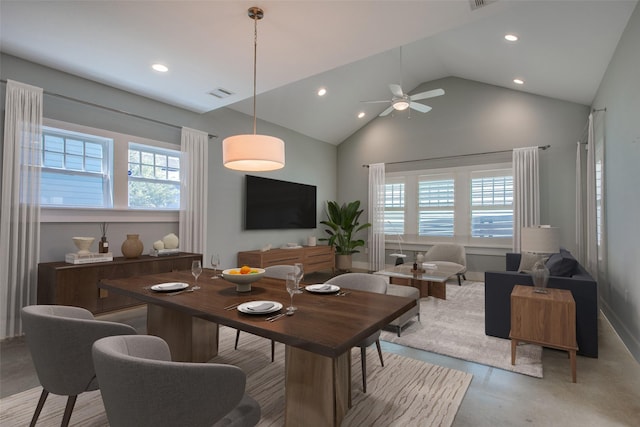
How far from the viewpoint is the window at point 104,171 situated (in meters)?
3.30

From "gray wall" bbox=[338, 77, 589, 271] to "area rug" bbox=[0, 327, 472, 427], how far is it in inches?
165

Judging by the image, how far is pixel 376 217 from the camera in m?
6.91

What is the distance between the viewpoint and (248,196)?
530cm

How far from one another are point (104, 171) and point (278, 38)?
2.63m

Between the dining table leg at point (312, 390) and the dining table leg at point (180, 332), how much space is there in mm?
1039

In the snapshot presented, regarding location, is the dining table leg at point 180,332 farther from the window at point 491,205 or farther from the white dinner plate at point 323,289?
the window at point 491,205

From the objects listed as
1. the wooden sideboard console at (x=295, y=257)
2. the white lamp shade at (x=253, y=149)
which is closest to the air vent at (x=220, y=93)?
the white lamp shade at (x=253, y=149)

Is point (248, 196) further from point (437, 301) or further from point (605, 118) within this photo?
point (605, 118)

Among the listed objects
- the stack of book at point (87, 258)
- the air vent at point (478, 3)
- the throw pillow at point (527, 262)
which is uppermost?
the air vent at point (478, 3)

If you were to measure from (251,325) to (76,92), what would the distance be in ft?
11.9

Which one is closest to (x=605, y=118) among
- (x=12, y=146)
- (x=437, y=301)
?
(x=437, y=301)

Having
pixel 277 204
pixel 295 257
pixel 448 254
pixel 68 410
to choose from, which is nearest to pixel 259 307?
pixel 68 410

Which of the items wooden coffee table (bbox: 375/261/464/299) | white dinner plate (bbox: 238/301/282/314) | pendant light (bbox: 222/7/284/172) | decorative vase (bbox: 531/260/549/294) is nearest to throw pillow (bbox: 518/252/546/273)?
wooden coffee table (bbox: 375/261/464/299)

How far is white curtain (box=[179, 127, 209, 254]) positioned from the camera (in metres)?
4.28
